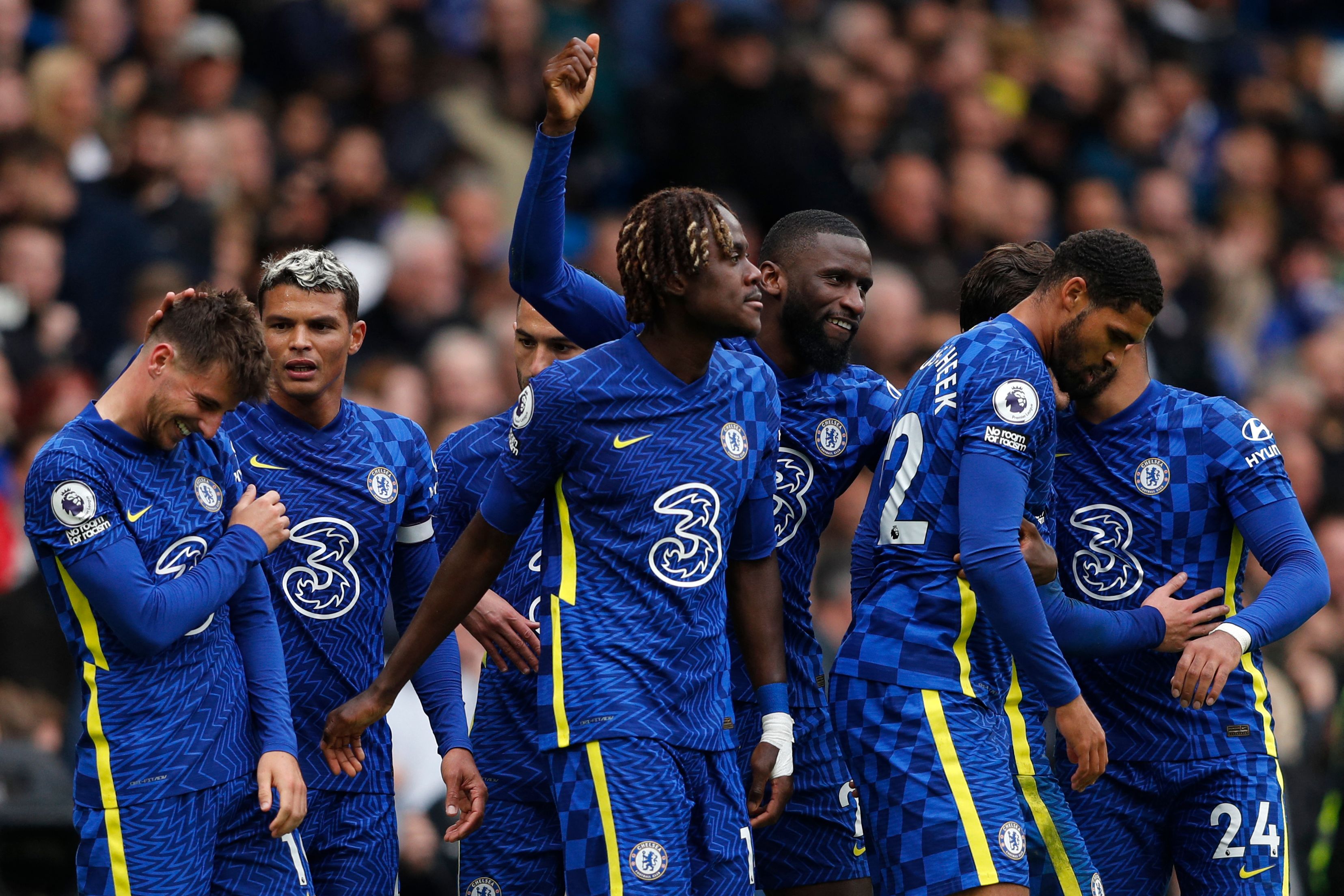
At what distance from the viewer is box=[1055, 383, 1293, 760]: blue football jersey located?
17.9 feet

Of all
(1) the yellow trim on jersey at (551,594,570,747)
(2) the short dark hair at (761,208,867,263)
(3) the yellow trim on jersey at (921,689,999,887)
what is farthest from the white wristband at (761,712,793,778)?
(2) the short dark hair at (761,208,867,263)

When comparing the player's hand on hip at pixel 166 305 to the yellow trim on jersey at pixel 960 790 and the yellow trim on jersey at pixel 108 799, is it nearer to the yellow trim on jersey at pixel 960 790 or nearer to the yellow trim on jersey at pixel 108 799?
the yellow trim on jersey at pixel 108 799

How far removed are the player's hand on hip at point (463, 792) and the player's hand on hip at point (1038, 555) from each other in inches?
69.0

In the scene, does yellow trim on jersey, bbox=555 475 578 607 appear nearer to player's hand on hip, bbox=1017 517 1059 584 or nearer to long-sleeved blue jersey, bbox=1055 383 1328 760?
player's hand on hip, bbox=1017 517 1059 584

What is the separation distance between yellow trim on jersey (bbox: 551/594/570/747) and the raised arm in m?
1.09

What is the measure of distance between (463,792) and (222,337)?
155cm

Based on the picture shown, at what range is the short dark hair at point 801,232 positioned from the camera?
578 centimetres

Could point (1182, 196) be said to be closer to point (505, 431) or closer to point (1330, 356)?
point (1330, 356)

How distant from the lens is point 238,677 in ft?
16.3

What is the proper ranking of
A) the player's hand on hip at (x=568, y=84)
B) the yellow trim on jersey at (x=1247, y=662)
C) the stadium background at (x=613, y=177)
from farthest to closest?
the stadium background at (x=613, y=177) < the yellow trim on jersey at (x=1247, y=662) < the player's hand on hip at (x=568, y=84)

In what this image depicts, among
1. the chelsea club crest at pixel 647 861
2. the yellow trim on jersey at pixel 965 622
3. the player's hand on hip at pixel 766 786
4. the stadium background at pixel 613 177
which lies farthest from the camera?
the stadium background at pixel 613 177

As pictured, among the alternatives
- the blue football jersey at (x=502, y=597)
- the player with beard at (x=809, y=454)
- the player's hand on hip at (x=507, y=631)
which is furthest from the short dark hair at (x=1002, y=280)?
the player's hand on hip at (x=507, y=631)

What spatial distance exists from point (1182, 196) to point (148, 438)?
462 inches

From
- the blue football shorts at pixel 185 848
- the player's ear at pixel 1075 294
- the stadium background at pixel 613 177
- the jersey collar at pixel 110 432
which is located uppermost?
the stadium background at pixel 613 177
